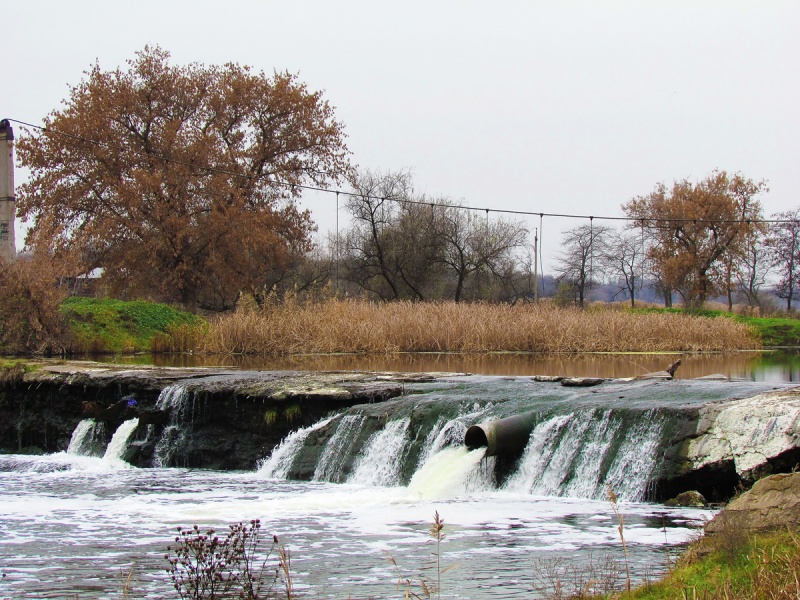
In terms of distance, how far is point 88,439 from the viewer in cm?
1432

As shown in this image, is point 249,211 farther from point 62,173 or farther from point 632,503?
point 632,503

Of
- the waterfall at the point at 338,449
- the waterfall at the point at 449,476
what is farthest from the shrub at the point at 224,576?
the waterfall at the point at 338,449

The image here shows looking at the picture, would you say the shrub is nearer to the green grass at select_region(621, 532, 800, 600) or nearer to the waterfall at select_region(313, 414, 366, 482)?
the green grass at select_region(621, 532, 800, 600)

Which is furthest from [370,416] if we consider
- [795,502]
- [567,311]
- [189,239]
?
[189,239]

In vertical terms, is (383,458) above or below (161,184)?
below

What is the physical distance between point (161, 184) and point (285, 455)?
996 inches

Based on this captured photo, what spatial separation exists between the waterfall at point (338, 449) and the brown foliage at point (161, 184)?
2418 cm

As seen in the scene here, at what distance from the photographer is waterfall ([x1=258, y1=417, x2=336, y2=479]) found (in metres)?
12.0

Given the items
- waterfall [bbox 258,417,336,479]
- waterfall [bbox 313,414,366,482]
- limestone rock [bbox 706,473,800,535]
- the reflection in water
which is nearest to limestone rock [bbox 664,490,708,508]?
limestone rock [bbox 706,473,800,535]

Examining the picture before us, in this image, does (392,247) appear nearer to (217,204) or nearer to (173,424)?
(217,204)

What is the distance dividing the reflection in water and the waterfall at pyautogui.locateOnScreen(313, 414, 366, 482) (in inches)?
256

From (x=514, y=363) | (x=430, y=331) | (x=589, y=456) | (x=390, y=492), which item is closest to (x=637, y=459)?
(x=589, y=456)

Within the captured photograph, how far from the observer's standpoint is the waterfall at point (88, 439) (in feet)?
46.3

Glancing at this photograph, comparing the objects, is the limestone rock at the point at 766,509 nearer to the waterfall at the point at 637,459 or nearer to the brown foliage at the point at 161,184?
the waterfall at the point at 637,459
